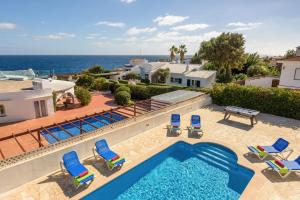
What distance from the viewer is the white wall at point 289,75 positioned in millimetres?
23594

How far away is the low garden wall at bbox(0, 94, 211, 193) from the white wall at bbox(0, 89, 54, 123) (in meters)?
11.7

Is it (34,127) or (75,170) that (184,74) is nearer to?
(34,127)

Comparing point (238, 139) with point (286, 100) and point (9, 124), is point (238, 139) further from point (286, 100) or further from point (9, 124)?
point (9, 124)

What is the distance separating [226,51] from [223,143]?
2898cm

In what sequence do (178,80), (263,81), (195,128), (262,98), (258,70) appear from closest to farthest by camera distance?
(195,128) < (262,98) < (263,81) < (178,80) < (258,70)

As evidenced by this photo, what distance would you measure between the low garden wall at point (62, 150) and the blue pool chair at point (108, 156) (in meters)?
0.71

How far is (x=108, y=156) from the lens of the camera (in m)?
10.2

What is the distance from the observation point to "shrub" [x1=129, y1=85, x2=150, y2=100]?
28625mm

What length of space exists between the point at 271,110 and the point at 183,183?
1405 cm

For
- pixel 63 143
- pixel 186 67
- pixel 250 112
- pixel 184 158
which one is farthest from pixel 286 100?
pixel 186 67

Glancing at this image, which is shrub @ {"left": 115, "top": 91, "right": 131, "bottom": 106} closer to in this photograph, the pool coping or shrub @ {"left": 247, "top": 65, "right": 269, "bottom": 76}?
the pool coping

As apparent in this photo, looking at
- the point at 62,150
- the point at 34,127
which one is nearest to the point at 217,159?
the point at 62,150

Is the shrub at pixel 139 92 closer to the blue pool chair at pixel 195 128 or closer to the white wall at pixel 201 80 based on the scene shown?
the white wall at pixel 201 80

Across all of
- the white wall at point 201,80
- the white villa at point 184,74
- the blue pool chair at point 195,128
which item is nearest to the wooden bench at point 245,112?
the blue pool chair at point 195,128
